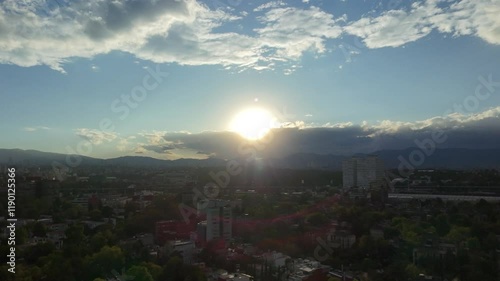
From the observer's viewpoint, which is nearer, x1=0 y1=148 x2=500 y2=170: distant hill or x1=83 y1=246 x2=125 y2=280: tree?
x1=83 y1=246 x2=125 y2=280: tree

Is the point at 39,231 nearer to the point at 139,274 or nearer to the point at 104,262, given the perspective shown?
the point at 104,262

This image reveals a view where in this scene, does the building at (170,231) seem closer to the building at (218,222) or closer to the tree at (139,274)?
the building at (218,222)

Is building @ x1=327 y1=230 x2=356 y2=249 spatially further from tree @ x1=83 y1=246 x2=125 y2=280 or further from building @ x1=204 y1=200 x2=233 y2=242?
tree @ x1=83 y1=246 x2=125 y2=280

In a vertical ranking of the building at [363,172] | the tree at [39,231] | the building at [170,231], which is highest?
the building at [363,172]

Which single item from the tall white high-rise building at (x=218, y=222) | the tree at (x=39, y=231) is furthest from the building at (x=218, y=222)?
the tree at (x=39, y=231)

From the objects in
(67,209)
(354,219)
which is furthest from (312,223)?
(67,209)

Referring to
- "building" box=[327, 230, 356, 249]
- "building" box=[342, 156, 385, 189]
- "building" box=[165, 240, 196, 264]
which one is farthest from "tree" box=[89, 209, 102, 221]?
"building" box=[342, 156, 385, 189]

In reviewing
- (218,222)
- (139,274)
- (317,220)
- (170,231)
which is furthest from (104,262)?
(317,220)
